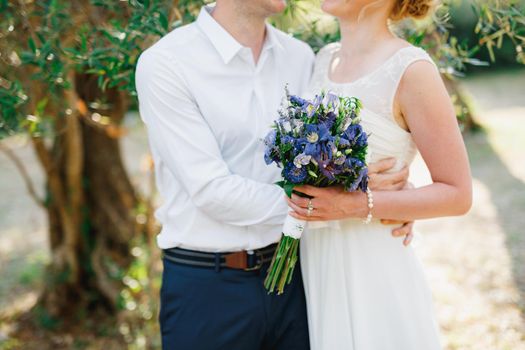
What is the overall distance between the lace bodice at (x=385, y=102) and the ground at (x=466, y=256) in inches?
18.3

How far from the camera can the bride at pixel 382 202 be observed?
7.12 feet

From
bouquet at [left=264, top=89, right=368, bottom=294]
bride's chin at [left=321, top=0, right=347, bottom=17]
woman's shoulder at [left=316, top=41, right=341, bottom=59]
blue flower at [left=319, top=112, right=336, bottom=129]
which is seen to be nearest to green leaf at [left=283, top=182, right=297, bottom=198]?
bouquet at [left=264, top=89, right=368, bottom=294]

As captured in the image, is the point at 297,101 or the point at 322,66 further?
the point at 322,66

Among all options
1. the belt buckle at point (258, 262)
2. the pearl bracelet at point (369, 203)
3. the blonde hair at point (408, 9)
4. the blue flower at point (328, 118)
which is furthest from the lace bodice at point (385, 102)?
the belt buckle at point (258, 262)

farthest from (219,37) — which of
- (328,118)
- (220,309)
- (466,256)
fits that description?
(466,256)

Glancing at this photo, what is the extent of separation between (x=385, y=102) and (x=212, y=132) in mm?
675

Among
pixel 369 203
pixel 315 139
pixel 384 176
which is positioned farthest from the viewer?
pixel 384 176

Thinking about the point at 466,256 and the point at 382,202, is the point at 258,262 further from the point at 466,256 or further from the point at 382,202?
the point at 466,256

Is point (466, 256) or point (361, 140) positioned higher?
point (361, 140)

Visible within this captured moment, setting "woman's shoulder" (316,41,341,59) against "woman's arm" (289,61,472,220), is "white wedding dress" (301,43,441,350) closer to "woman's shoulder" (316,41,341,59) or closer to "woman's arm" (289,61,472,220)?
"woman's arm" (289,61,472,220)

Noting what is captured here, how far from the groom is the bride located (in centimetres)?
11

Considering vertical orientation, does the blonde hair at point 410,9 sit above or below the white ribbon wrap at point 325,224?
above

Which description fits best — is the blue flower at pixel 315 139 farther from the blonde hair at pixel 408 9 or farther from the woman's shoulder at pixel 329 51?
the woman's shoulder at pixel 329 51

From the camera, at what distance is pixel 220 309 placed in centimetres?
240
